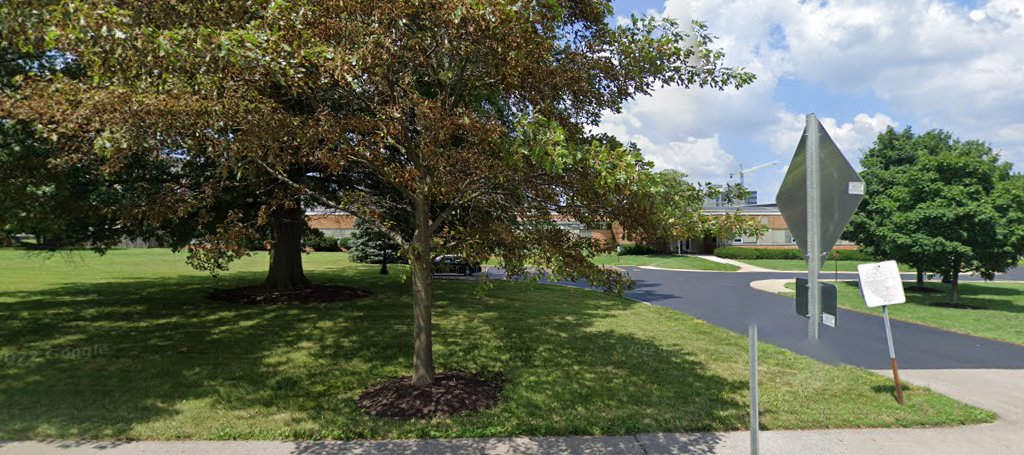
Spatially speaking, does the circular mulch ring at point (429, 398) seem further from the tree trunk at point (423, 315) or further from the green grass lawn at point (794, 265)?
the green grass lawn at point (794, 265)

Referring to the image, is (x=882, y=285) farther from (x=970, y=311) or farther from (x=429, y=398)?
(x=970, y=311)

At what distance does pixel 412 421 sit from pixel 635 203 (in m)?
3.30

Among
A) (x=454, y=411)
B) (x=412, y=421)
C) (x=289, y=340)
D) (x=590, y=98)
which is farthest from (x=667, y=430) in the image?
(x=289, y=340)

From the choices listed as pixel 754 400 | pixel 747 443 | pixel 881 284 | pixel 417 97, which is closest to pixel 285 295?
pixel 417 97

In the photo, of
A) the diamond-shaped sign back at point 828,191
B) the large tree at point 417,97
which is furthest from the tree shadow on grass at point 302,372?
the diamond-shaped sign back at point 828,191

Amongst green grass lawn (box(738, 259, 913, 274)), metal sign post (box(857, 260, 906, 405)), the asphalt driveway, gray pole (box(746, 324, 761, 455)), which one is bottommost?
the asphalt driveway

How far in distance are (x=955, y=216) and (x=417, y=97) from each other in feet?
55.9

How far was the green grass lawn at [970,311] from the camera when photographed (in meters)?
11.9

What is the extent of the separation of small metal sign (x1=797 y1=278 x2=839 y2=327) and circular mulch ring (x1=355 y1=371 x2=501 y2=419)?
3.70m

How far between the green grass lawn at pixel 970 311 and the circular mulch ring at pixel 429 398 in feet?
37.5

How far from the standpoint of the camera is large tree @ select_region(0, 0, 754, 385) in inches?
180

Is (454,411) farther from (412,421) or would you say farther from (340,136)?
(340,136)

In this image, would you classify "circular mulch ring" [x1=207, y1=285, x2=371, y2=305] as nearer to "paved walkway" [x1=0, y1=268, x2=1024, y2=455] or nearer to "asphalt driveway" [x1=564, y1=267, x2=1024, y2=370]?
"paved walkway" [x1=0, y1=268, x2=1024, y2=455]

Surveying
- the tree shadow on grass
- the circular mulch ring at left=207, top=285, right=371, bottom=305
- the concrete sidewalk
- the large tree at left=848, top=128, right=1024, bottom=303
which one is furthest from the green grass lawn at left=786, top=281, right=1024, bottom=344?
the circular mulch ring at left=207, top=285, right=371, bottom=305
